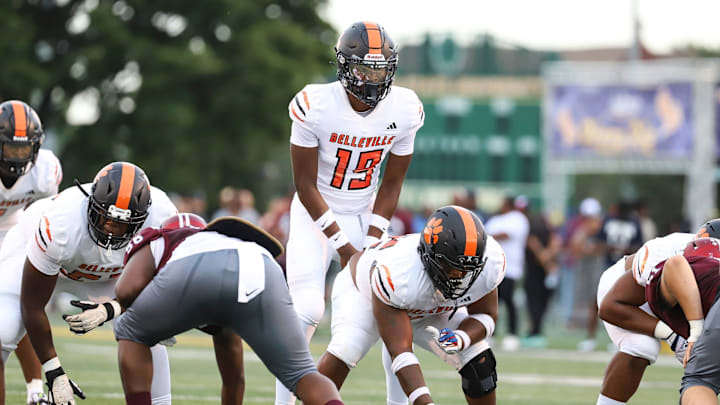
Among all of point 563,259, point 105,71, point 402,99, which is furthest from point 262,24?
point 402,99

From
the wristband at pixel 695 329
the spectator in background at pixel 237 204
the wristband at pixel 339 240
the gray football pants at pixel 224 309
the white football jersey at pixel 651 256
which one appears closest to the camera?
the gray football pants at pixel 224 309

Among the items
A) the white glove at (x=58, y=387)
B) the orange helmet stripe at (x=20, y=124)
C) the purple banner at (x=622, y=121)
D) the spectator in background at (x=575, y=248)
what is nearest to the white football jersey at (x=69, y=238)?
the white glove at (x=58, y=387)

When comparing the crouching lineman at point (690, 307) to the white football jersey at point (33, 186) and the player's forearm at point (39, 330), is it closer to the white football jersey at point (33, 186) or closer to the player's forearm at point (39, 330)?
the player's forearm at point (39, 330)

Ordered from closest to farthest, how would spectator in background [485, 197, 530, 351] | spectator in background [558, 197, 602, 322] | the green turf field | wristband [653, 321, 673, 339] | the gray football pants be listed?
the gray football pants
wristband [653, 321, 673, 339]
the green turf field
spectator in background [485, 197, 530, 351]
spectator in background [558, 197, 602, 322]

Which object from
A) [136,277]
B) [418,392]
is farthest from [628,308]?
[136,277]

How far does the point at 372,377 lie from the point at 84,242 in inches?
178

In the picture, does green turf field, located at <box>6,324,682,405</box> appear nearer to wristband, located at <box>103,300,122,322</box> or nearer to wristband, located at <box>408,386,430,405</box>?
wristband, located at <box>103,300,122,322</box>

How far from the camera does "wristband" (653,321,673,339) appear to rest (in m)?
5.82

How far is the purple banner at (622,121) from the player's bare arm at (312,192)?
52.8 ft

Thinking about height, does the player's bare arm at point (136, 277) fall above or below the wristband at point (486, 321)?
above

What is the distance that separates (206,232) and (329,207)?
5.01 ft

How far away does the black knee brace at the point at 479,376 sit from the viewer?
18.5ft

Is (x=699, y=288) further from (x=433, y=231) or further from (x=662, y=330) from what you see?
(x=433, y=231)

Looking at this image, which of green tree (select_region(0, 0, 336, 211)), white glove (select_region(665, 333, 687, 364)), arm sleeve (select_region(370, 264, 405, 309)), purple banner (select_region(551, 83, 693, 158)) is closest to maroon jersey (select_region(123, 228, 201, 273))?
arm sleeve (select_region(370, 264, 405, 309))
